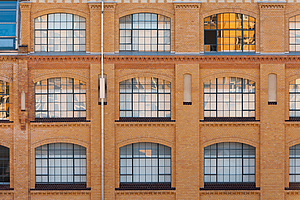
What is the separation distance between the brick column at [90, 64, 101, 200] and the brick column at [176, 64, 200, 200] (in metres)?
5.01

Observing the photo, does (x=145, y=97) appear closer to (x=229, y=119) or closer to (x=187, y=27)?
(x=187, y=27)

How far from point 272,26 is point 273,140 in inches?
287

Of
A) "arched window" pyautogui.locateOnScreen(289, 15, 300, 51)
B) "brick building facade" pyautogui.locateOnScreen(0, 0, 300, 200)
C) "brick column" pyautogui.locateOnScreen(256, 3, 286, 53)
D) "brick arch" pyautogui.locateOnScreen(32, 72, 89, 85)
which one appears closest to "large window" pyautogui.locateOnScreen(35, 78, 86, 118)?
"brick building facade" pyautogui.locateOnScreen(0, 0, 300, 200)

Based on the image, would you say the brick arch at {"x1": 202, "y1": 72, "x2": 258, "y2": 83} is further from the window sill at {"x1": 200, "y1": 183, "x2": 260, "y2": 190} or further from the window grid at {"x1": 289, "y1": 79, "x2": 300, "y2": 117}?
the window sill at {"x1": 200, "y1": 183, "x2": 260, "y2": 190}

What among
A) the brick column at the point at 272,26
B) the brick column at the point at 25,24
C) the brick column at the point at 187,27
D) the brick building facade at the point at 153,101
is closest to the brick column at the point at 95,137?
the brick building facade at the point at 153,101

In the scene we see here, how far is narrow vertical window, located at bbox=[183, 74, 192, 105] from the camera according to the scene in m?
19.1

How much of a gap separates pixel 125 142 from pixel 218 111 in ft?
21.1

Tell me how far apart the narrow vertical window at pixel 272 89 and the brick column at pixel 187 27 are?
5019 millimetres

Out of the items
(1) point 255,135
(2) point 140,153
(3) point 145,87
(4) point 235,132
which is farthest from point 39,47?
(1) point 255,135

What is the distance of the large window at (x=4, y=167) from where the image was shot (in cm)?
1959

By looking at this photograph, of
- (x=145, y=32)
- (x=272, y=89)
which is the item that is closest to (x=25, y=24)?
(x=145, y=32)

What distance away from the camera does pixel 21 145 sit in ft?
62.4

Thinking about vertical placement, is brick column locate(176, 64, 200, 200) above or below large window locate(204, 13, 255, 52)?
below

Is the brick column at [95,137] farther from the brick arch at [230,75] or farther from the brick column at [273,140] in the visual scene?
the brick column at [273,140]
